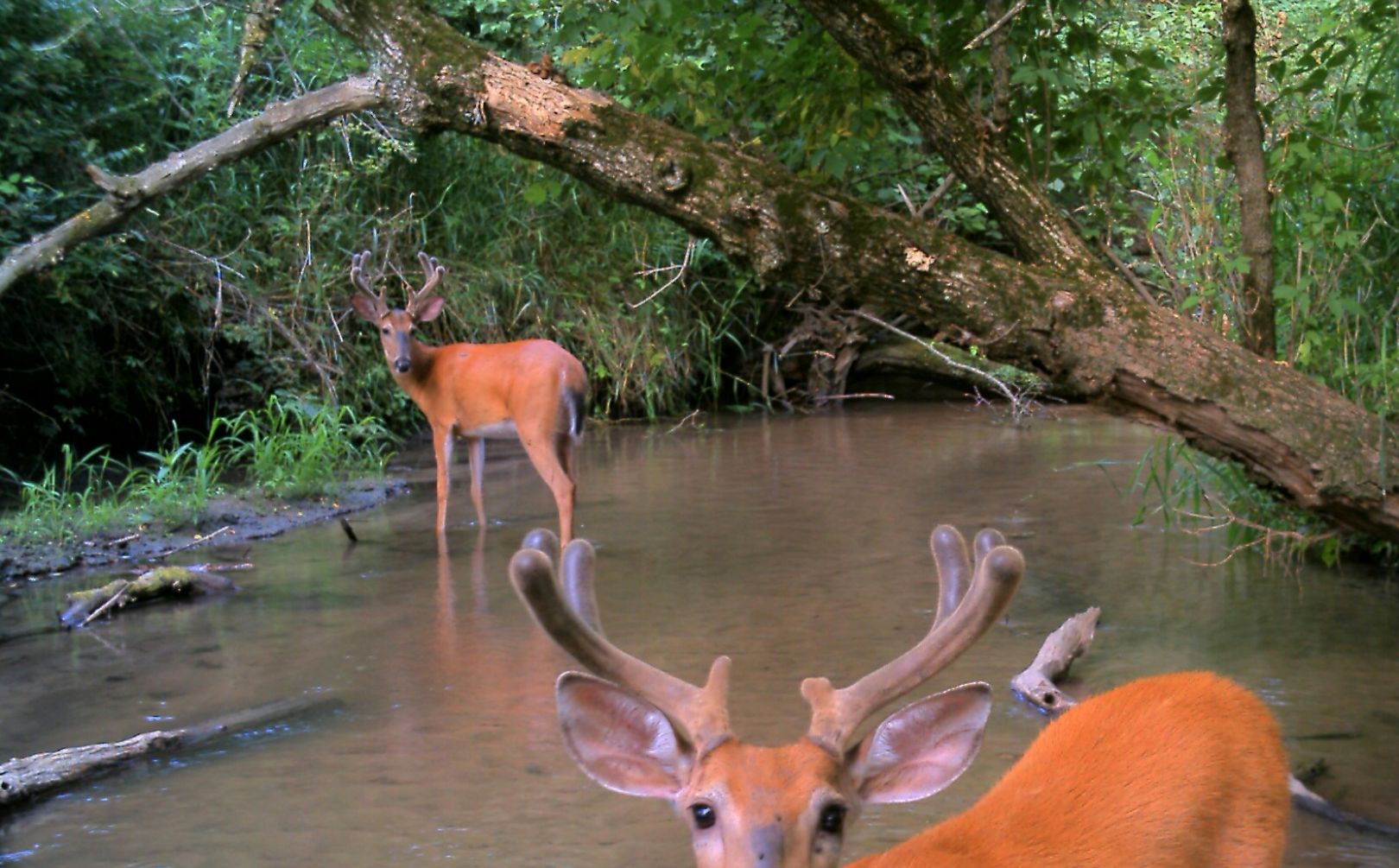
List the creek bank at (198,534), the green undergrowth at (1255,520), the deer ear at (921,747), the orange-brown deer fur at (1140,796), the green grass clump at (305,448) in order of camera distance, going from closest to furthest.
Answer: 1. the deer ear at (921,747)
2. the orange-brown deer fur at (1140,796)
3. the green undergrowth at (1255,520)
4. the creek bank at (198,534)
5. the green grass clump at (305,448)

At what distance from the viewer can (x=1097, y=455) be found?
10859 millimetres

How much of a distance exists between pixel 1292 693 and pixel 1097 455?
5785mm

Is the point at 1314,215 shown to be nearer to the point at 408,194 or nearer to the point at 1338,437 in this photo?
the point at 1338,437

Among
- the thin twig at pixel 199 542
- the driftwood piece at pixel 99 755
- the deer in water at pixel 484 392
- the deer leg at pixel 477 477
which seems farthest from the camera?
the deer in water at pixel 484 392

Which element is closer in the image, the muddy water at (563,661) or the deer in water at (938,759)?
the deer in water at (938,759)

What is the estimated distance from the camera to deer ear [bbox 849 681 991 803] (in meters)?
2.44

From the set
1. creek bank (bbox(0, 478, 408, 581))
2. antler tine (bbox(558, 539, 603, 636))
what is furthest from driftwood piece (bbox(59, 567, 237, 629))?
antler tine (bbox(558, 539, 603, 636))

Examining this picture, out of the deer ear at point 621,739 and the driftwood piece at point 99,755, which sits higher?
the deer ear at point 621,739

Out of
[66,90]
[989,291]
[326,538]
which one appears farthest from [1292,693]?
[66,90]

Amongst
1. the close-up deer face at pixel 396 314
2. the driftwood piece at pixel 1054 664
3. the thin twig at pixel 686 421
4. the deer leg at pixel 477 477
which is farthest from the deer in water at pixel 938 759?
the thin twig at pixel 686 421

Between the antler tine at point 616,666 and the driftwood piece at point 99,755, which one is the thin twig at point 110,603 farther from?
the antler tine at point 616,666

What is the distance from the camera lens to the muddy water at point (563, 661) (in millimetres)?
4289

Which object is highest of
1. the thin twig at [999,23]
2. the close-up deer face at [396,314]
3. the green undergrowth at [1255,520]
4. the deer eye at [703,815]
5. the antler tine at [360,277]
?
the thin twig at [999,23]

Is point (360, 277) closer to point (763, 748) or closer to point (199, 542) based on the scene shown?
point (199, 542)
